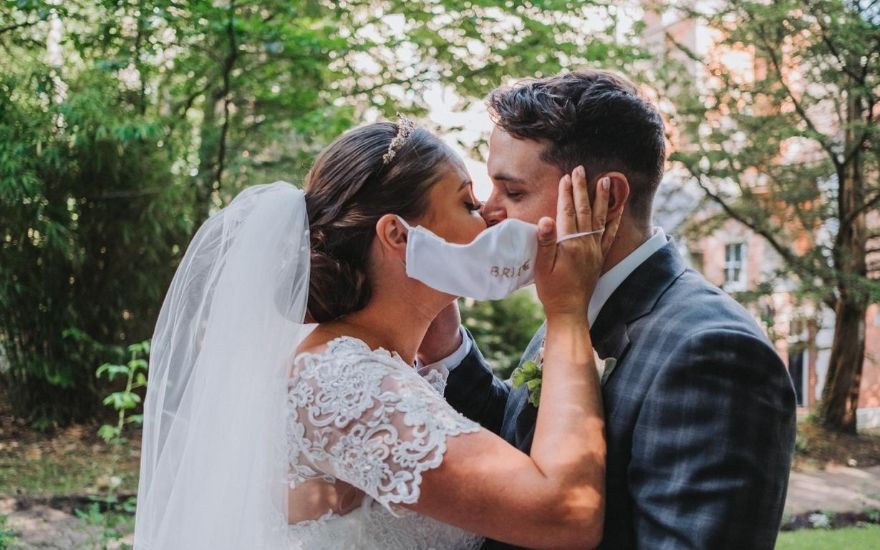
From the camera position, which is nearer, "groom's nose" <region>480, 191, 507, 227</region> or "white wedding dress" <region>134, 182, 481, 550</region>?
"white wedding dress" <region>134, 182, 481, 550</region>

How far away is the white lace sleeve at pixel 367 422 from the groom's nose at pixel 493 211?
16.5 inches

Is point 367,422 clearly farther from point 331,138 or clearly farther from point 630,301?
point 331,138

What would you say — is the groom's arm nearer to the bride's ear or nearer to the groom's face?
the groom's face

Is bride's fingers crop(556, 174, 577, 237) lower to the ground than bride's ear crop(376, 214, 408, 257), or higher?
higher

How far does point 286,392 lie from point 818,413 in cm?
1083

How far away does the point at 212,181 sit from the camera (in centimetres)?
811

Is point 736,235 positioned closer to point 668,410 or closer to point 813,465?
point 813,465

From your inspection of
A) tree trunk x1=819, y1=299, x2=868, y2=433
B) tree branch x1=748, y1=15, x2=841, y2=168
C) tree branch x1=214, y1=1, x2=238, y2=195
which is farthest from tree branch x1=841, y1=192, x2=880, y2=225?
tree branch x1=214, y1=1, x2=238, y2=195

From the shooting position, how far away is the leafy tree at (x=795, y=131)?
8922 millimetres

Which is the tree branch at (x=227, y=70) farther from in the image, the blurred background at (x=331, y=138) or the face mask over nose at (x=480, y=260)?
the face mask over nose at (x=480, y=260)

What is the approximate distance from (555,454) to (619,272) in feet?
1.59

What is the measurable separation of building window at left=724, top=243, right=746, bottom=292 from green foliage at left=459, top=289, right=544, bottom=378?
2709mm

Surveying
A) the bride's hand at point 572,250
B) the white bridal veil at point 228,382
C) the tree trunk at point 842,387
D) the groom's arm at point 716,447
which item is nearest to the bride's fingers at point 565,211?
the bride's hand at point 572,250

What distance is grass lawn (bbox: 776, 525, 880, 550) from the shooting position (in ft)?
20.3
